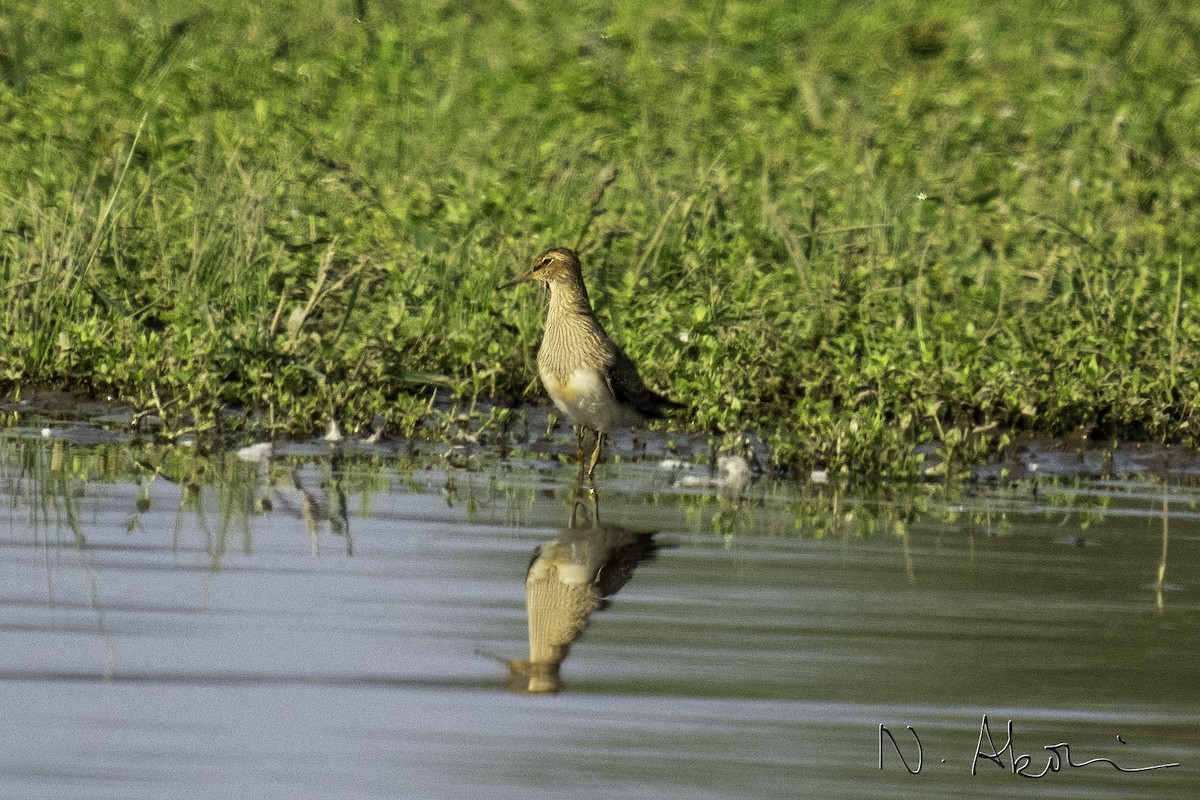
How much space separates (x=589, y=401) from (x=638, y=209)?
372 centimetres

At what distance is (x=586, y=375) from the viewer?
9.34 meters

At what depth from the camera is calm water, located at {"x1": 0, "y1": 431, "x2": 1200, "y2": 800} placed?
460 centimetres

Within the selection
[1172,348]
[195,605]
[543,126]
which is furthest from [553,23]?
[195,605]

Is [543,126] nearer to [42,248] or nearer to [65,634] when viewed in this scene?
[42,248]

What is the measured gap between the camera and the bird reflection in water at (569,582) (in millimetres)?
5371

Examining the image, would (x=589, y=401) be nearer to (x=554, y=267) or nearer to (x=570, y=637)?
(x=554, y=267)

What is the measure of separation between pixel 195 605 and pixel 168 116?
969 cm

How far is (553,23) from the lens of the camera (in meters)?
18.1

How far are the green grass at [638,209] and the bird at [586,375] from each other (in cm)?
37
